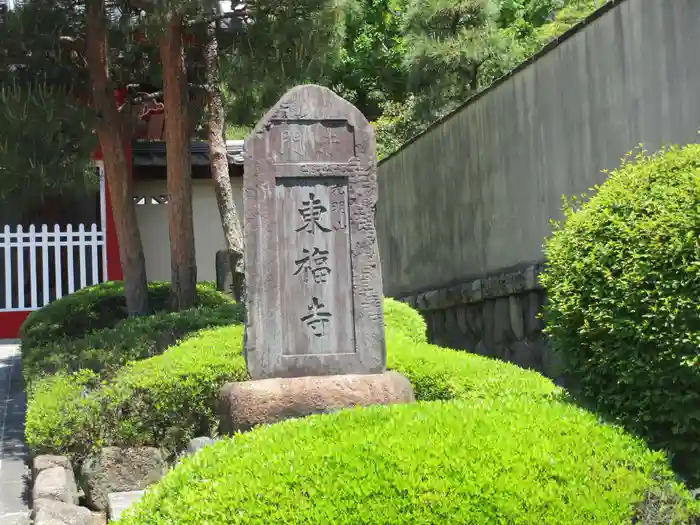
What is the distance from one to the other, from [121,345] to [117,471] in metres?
2.22

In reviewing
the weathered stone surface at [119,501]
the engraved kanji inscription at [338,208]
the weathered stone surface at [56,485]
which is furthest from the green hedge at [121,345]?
the engraved kanji inscription at [338,208]

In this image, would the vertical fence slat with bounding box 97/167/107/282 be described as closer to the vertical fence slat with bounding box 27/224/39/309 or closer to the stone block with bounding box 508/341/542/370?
the vertical fence slat with bounding box 27/224/39/309

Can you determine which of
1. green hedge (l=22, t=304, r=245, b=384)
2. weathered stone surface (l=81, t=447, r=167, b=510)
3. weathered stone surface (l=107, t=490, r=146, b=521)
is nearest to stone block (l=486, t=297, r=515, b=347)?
green hedge (l=22, t=304, r=245, b=384)

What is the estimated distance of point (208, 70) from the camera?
9.99m

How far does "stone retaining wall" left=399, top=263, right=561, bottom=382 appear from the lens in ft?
25.9

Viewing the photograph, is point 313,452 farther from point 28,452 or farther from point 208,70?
point 208,70

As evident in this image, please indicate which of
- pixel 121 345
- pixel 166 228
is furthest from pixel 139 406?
pixel 166 228

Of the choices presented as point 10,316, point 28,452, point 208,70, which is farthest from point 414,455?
point 10,316

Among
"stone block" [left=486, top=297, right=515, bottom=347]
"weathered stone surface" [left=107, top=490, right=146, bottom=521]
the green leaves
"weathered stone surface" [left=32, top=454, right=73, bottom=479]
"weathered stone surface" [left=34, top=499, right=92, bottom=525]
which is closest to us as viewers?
"weathered stone surface" [left=34, top=499, right=92, bottom=525]

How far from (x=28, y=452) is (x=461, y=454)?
4.27 meters

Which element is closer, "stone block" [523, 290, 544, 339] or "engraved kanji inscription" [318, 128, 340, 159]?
"engraved kanji inscription" [318, 128, 340, 159]

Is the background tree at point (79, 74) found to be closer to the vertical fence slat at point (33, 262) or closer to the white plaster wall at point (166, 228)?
the vertical fence slat at point (33, 262)

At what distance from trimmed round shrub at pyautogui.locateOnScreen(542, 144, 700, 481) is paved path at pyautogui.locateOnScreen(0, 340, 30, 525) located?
3.34 metres

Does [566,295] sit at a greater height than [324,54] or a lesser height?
lesser
